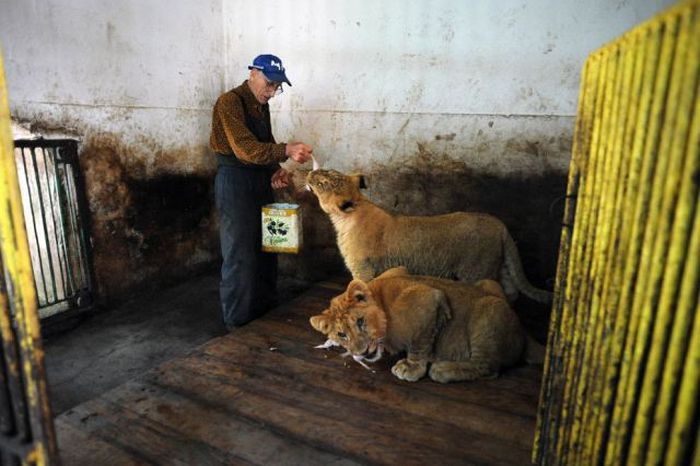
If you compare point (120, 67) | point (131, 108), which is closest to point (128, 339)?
point (131, 108)

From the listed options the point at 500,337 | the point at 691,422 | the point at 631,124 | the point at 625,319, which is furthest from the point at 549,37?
the point at 691,422

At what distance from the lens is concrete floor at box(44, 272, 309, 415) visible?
426 centimetres

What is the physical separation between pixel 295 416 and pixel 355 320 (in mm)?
783

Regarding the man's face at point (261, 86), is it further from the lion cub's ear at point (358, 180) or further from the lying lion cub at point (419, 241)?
the lion cub's ear at point (358, 180)

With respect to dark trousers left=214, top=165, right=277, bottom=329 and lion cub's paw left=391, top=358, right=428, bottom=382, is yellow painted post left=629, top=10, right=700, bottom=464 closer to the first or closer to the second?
lion cub's paw left=391, top=358, right=428, bottom=382

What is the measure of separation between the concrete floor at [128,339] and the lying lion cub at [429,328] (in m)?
2.33

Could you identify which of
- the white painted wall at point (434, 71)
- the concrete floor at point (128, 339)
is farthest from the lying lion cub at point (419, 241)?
the concrete floor at point (128, 339)

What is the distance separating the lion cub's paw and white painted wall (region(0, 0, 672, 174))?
285cm

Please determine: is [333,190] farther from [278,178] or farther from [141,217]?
[141,217]

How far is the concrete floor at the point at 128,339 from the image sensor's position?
426 cm

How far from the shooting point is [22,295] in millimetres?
1591

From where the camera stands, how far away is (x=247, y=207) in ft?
15.6

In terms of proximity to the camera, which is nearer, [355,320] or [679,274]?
[679,274]

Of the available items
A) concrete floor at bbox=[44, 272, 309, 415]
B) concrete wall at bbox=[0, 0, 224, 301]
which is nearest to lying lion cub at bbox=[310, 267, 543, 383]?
concrete floor at bbox=[44, 272, 309, 415]
